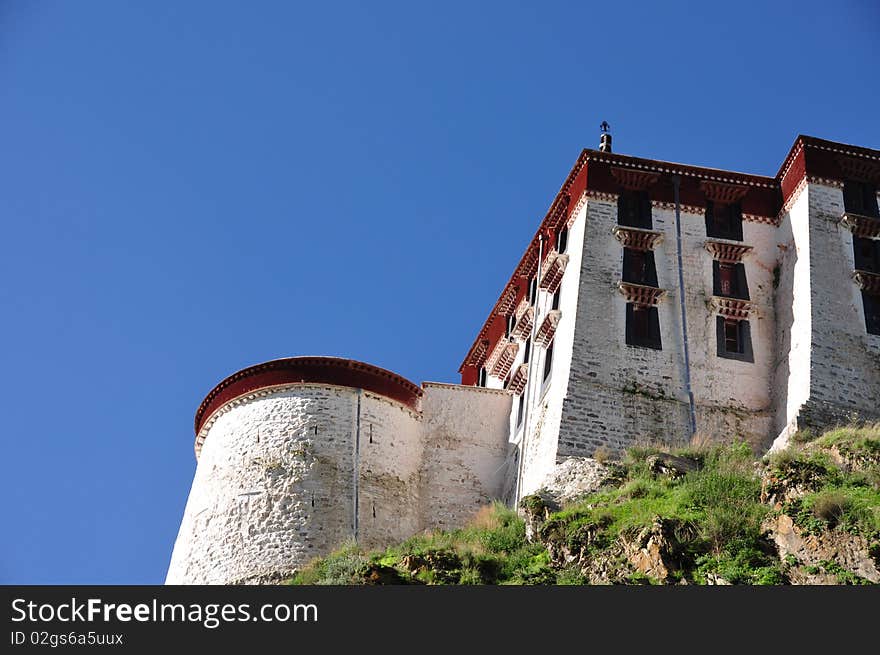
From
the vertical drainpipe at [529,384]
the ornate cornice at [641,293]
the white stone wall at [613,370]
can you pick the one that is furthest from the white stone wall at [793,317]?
the vertical drainpipe at [529,384]

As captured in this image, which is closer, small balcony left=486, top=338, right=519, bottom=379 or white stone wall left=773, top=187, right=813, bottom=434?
white stone wall left=773, top=187, right=813, bottom=434

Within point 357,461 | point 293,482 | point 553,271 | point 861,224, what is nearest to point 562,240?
point 553,271

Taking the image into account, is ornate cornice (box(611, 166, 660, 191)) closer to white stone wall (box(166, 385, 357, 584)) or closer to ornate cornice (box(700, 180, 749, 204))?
ornate cornice (box(700, 180, 749, 204))

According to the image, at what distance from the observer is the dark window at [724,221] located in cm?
3700

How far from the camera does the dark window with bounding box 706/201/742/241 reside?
3700cm

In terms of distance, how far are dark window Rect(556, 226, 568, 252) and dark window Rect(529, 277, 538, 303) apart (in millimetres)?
2244

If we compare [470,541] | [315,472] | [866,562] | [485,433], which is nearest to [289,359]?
[315,472]

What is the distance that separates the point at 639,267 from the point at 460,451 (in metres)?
7.24

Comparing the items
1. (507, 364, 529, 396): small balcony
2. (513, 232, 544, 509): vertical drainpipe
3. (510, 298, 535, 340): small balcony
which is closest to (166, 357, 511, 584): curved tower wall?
(507, 364, 529, 396): small balcony

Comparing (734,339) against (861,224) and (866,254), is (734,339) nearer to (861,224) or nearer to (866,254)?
(866,254)

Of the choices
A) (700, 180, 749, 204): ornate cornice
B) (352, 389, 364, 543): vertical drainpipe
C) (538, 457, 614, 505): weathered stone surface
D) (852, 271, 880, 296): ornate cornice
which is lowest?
(538, 457, 614, 505): weathered stone surface

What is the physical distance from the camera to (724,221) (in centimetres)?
3738

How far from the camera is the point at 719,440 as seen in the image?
33125 mm

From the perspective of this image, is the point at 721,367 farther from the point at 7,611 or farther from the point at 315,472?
the point at 7,611
